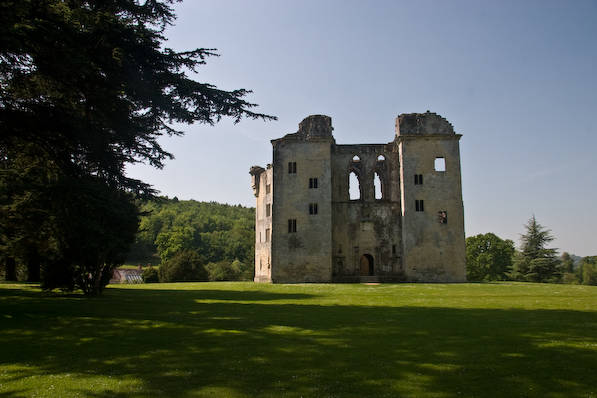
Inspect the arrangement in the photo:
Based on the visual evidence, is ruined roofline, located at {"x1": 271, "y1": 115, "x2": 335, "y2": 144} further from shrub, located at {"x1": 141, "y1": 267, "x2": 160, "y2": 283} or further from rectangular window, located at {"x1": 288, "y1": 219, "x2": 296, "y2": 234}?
shrub, located at {"x1": 141, "y1": 267, "x2": 160, "y2": 283}

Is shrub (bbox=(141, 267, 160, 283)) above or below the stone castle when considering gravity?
below

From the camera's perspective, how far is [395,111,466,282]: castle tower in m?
37.6

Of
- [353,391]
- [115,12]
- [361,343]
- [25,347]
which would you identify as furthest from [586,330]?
[115,12]

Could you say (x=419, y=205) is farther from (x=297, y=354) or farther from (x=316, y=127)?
(x=297, y=354)

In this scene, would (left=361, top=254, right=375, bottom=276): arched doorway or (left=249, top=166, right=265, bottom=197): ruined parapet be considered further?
(left=249, top=166, right=265, bottom=197): ruined parapet

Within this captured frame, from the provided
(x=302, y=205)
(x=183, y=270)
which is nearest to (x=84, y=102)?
(x=302, y=205)

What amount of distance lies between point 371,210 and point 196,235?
56731mm

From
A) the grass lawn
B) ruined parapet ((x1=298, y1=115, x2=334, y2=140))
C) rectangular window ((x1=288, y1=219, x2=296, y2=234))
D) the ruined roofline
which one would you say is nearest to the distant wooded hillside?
rectangular window ((x1=288, y1=219, x2=296, y2=234))

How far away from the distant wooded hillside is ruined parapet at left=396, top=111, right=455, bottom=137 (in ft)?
134

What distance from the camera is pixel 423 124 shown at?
39.0m

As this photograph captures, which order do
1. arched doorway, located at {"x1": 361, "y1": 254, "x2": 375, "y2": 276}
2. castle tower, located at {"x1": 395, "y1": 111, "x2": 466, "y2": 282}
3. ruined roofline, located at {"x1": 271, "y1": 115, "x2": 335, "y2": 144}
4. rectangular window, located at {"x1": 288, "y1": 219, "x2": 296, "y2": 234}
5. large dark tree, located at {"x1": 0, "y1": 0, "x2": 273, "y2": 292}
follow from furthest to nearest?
arched doorway, located at {"x1": 361, "y1": 254, "x2": 375, "y2": 276} < ruined roofline, located at {"x1": 271, "y1": 115, "x2": 335, "y2": 144} < rectangular window, located at {"x1": 288, "y1": 219, "x2": 296, "y2": 234} < castle tower, located at {"x1": 395, "y1": 111, "x2": 466, "y2": 282} < large dark tree, located at {"x1": 0, "y1": 0, "x2": 273, "y2": 292}

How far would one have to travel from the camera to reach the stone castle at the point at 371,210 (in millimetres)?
38062

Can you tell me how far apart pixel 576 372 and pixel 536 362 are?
662 millimetres

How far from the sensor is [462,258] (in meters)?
37.8
